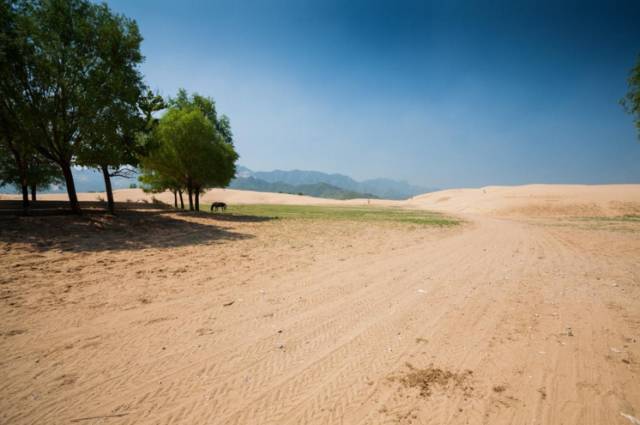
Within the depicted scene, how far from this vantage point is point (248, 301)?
661cm

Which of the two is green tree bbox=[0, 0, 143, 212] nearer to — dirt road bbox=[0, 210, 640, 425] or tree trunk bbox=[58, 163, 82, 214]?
tree trunk bbox=[58, 163, 82, 214]

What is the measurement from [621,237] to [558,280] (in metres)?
13.8

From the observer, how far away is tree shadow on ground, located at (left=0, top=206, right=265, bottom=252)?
39.4 feet

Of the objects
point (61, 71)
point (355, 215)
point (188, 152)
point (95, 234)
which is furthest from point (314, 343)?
point (355, 215)

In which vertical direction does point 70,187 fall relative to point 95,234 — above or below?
above

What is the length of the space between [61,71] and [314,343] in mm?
22002

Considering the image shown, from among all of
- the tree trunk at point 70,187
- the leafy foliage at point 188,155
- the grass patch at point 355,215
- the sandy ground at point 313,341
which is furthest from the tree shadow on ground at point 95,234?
the grass patch at point 355,215

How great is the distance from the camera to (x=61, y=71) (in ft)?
51.5

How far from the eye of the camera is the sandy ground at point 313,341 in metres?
3.31

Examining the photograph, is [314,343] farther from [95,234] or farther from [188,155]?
[188,155]

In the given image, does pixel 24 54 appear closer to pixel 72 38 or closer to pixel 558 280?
pixel 72 38

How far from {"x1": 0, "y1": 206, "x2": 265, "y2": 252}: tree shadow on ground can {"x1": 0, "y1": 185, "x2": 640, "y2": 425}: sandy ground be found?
1.81 m

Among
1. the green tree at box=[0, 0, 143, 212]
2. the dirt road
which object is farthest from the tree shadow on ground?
the green tree at box=[0, 0, 143, 212]

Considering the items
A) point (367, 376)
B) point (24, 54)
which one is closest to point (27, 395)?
point (367, 376)
